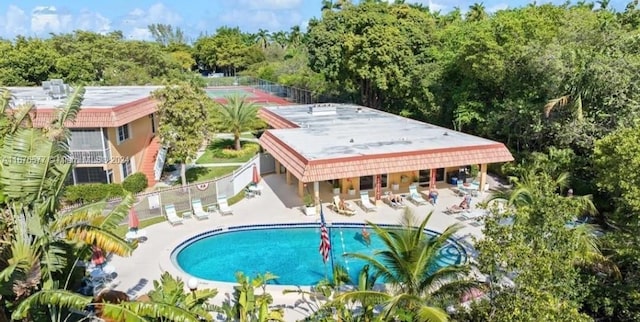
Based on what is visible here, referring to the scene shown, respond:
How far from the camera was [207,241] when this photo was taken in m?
21.0

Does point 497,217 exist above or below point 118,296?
above

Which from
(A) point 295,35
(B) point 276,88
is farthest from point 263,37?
(B) point 276,88

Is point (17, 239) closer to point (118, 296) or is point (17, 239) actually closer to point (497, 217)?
point (118, 296)

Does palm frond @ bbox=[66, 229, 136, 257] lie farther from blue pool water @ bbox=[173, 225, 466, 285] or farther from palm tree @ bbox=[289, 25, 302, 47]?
palm tree @ bbox=[289, 25, 302, 47]

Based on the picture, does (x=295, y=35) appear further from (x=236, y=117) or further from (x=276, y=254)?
(x=276, y=254)

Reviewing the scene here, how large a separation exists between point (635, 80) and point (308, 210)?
17350mm

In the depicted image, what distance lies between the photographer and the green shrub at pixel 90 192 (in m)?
23.8

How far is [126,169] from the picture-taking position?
27.9 meters

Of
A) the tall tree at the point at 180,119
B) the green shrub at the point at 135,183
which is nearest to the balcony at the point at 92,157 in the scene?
the green shrub at the point at 135,183

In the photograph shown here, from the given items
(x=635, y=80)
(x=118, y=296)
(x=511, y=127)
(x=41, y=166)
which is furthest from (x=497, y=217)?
(x=511, y=127)

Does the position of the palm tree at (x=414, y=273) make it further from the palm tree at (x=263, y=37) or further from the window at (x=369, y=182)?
the palm tree at (x=263, y=37)

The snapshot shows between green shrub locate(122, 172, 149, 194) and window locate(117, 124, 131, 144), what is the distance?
7.93 feet

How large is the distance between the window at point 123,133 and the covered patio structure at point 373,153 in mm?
8357

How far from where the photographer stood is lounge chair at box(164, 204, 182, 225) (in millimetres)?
21875
